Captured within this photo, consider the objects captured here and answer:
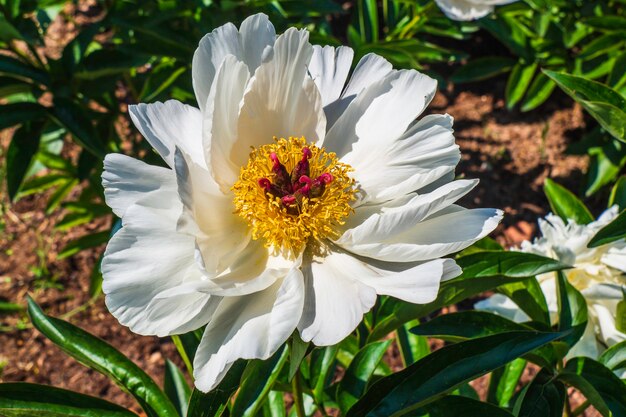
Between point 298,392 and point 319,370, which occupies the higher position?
point 298,392

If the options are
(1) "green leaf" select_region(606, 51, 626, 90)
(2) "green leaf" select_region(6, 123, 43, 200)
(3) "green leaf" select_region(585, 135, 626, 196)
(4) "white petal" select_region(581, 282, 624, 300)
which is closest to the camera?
(4) "white petal" select_region(581, 282, 624, 300)

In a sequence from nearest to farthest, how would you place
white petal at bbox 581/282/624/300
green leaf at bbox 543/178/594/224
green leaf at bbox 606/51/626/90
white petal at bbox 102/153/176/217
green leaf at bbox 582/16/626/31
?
1. white petal at bbox 102/153/176/217
2. white petal at bbox 581/282/624/300
3. green leaf at bbox 543/178/594/224
4. green leaf at bbox 606/51/626/90
5. green leaf at bbox 582/16/626/31

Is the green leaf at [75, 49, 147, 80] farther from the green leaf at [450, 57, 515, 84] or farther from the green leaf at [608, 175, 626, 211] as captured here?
the green leaf at [450, 57, 515, 84]

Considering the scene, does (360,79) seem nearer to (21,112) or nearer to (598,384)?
(598,384)

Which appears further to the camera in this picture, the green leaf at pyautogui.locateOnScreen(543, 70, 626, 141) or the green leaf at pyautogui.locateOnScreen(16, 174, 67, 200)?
the green leaf at pyautogui.locateOnScreen(16, 174, 67, 200)

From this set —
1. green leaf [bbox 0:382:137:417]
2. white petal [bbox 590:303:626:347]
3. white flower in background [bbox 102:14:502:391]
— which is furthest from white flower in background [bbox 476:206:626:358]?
green leaf [bbox 0:382:137:417]

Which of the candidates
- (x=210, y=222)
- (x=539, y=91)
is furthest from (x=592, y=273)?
(x=539, y=91)
